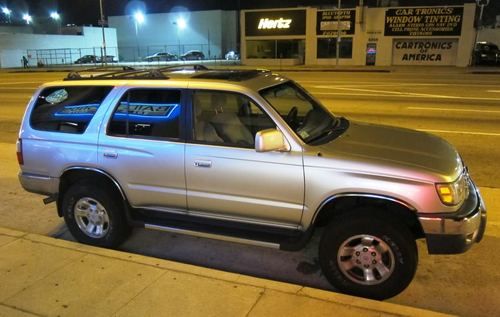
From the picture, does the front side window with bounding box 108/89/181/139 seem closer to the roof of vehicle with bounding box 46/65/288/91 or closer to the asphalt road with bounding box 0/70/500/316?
the roof of vehicle with bounding box 46/65/288/91

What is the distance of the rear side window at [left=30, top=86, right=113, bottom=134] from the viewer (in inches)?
192

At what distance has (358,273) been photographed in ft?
13.0

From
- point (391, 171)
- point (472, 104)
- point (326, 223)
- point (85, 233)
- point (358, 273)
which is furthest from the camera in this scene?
point (472, 104)

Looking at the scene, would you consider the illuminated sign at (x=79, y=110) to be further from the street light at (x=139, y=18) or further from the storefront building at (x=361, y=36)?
the street light at (x=139, y=18)

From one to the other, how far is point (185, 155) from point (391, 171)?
180 centimetres

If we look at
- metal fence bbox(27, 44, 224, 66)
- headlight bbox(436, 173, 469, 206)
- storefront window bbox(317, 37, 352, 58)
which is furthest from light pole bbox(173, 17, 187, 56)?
headlight bbox(436, 173, 469, 206)

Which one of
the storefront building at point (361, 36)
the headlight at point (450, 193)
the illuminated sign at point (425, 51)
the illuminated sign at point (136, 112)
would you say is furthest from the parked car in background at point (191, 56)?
the headlight at point (450, 193)

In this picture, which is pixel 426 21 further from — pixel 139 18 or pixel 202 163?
pixel 139 18

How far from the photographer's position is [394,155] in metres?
3.95

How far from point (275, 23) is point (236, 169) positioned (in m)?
38.2

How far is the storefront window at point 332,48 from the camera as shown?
39.1 meters

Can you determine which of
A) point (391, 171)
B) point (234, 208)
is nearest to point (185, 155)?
point (234, 208)

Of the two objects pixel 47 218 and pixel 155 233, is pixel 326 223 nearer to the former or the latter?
pixel 155 233

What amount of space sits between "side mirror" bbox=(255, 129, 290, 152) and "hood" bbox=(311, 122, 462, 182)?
34 centimetres
